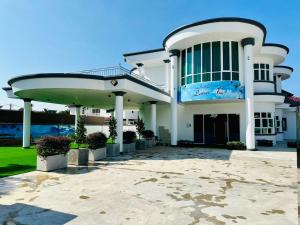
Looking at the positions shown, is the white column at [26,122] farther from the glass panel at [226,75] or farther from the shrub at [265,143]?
the shrub at [265,143]

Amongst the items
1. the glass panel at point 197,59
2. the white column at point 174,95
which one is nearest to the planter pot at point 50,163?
the white column at point 174,95

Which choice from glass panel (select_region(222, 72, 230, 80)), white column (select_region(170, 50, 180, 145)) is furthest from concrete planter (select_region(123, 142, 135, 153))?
glass panel (select_region(222, 72, 230, 80))

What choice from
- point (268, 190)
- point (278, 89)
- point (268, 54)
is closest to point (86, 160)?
point (268, 190)

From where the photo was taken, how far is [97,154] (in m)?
13.9

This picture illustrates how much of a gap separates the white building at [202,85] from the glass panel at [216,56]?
0.08m

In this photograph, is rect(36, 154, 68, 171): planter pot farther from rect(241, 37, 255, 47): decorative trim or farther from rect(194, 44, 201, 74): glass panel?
rect(241, 37, 255, 47): decorative trim

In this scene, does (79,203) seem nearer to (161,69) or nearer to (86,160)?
(86,160)

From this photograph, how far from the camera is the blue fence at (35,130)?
25.0 m

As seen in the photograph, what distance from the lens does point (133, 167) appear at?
38.4ft

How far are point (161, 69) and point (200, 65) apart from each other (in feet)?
25.9

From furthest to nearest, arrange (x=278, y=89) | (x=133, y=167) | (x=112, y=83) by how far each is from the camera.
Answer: (x=278, y=89) → (x=112, y=83) → (x=133, y=167)

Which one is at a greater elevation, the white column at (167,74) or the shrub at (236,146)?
the white column at (167,74)

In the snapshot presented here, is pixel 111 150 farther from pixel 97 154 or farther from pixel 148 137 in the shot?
pixel 148 137

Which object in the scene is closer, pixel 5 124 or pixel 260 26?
pixel 260 26
